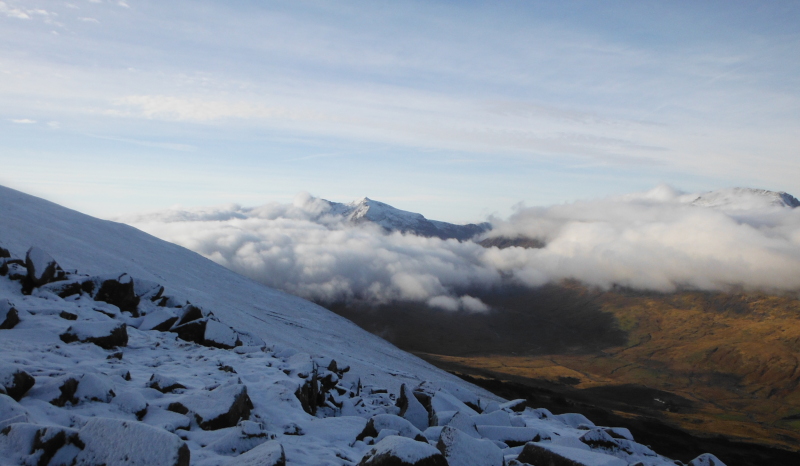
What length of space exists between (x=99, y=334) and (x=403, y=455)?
40.1 ft

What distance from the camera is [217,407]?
1067 cm

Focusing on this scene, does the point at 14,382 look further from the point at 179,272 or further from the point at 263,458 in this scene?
the point at 179,272

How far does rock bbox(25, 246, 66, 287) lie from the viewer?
18906 mm

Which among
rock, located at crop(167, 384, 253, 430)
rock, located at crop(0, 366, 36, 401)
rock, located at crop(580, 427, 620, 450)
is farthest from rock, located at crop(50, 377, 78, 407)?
rock, located at crop(580, 427, 620, 450)

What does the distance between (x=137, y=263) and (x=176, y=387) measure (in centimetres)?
4054

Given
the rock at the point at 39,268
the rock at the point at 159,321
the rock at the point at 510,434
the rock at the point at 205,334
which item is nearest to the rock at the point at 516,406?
the rock at the point at 510,434

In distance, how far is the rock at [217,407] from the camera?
10.3m

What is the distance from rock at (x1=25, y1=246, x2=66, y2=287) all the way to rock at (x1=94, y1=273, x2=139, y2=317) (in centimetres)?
186

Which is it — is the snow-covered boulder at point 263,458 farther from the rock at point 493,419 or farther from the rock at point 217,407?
the rock at point 493,419

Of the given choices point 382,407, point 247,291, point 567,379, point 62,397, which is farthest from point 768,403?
point 62,397

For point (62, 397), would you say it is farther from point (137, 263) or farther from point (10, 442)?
point (137, 263)

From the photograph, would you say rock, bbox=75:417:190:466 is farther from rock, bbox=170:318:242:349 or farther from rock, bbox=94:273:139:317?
rock, bbox=94:273:139:317

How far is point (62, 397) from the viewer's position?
382 inches

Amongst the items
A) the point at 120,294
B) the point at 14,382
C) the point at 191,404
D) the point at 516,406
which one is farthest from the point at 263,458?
the point at 516,406
